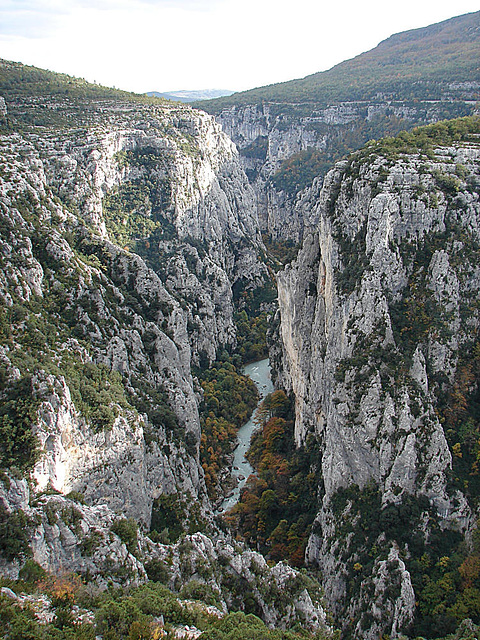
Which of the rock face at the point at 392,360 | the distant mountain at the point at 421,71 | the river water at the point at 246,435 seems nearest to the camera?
the rock face at the point at 392,360

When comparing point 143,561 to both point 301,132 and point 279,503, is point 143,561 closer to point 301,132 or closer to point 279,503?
point 279,503

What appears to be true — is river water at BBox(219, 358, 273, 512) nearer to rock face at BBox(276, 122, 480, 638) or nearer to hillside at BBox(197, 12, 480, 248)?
rock face at BBox(276, 122, 480, 638)

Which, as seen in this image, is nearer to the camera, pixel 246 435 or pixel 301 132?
pixel 246 435

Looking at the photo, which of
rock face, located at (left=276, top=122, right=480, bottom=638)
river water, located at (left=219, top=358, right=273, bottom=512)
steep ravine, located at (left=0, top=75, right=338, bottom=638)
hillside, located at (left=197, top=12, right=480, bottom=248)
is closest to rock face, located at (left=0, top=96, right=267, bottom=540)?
steep ravine, located at (left=0, top=75, right=338, bottom=638)

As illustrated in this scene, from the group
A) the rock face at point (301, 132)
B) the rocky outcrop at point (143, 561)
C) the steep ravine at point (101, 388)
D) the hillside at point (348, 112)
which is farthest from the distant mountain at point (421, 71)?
the rocky outcrop at point (143, 561)

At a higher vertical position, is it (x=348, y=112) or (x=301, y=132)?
(x=348, y=112)

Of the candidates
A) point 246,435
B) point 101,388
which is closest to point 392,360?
point 101,388

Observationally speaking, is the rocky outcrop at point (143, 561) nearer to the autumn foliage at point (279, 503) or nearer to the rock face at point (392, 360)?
the rock face at point (392, 360)
